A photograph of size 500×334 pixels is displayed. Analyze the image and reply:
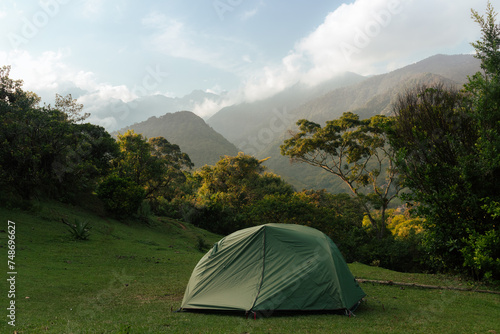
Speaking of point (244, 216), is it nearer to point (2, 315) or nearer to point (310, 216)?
point (310, 216)

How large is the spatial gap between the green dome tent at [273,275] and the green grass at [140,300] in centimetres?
32

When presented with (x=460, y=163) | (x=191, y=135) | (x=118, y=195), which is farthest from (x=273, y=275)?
(x=191, y=135)

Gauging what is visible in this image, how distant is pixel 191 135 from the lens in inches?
4678

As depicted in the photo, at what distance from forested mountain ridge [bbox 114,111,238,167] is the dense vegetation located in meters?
54.2

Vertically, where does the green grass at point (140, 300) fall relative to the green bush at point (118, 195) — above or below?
below

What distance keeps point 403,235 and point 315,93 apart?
142 meters

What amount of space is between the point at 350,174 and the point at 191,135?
96388 mm

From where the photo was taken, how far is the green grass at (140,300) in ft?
20.8

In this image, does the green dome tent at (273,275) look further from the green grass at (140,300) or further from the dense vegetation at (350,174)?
the dense vegetation at (350,174)

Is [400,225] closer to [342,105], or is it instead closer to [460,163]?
[460,163]

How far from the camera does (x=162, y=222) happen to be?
2881cm

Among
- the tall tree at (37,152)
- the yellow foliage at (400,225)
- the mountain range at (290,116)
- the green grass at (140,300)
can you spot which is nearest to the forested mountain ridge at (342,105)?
the mountain range at (290,116)

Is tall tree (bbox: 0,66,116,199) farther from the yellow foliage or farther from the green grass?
the yellow foliage

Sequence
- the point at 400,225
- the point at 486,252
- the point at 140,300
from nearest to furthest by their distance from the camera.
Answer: the point at 140,300 < the point at 486,252 < the point at 400,225
